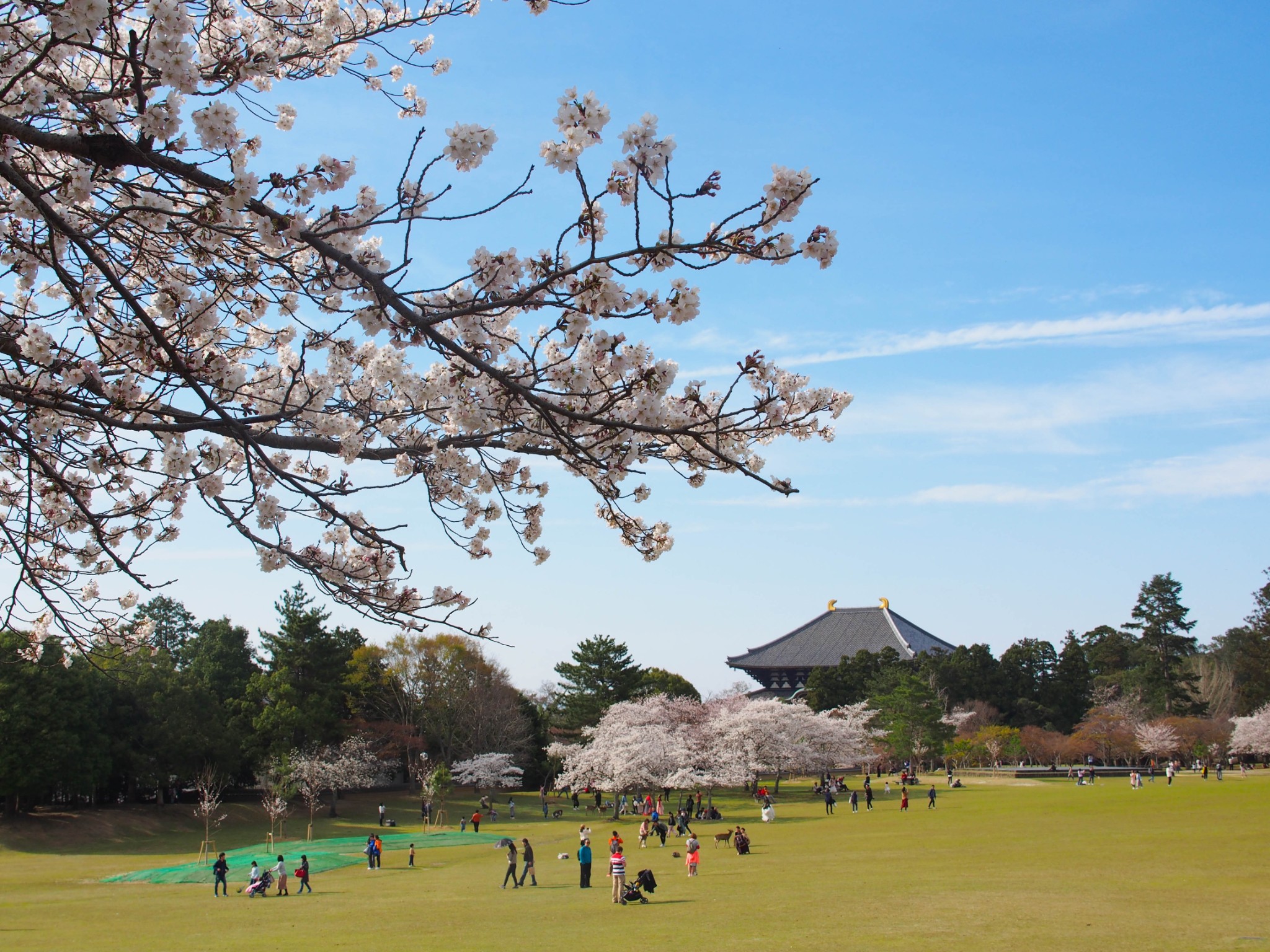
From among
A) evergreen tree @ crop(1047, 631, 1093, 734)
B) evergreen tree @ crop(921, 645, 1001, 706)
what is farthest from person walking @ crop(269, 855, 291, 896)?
evergreen tree @ crop(1047, 631, 1093, 734)

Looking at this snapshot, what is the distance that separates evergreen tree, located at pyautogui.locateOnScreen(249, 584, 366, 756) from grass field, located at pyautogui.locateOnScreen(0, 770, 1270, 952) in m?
5.75

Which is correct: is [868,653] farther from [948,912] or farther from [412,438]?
[412,438]

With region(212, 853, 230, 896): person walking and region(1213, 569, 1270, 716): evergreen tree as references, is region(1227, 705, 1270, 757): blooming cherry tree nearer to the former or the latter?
region(1213, 569, 1270, 716): evergreen tree

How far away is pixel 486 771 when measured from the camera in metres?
34.9

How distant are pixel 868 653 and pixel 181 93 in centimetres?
4795

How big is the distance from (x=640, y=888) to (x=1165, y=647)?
41630 millimetres

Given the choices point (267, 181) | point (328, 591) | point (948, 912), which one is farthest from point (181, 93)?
point (948, 912)

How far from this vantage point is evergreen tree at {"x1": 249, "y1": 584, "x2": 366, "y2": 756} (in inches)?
1213

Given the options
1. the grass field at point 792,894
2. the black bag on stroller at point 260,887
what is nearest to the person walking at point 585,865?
the grass field at point 792,894

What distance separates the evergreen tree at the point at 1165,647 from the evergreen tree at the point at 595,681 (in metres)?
25.7

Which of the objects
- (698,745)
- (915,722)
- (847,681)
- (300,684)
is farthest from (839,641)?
(300,684)

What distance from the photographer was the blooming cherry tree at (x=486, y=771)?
34.8 meters

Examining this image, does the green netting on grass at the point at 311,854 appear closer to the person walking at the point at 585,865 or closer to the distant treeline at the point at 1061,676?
the person walking at the point at 585,865

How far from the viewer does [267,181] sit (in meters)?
3.21
